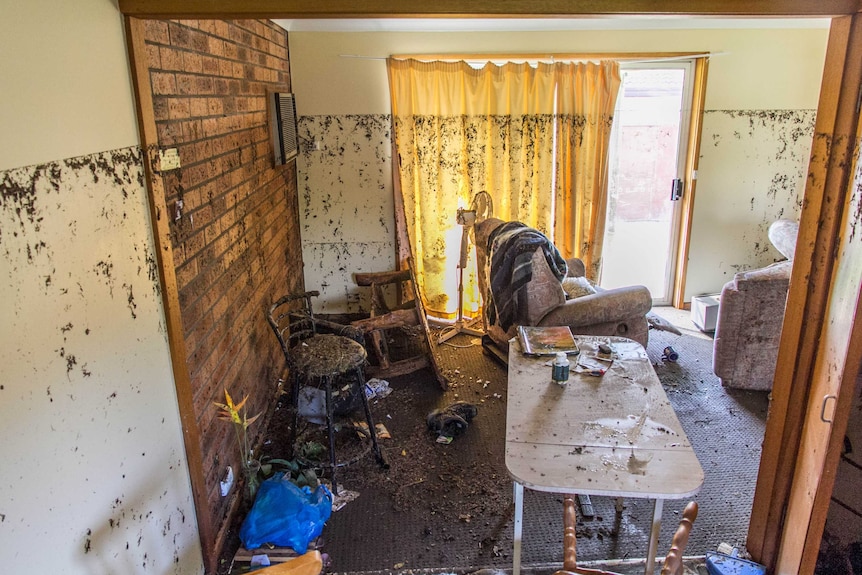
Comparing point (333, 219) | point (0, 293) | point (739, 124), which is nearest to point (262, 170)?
point (333, 219)

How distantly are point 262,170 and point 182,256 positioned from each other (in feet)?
4.65

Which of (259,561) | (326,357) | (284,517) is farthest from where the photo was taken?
(326,357)

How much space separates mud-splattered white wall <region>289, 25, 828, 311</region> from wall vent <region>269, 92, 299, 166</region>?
0.52m

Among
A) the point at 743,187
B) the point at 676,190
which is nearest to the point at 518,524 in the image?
the point at 676,190

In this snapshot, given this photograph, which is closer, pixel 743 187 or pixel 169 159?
pixel 169 159

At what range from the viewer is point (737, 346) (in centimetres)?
355

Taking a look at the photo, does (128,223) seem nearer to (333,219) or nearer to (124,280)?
(124,280)

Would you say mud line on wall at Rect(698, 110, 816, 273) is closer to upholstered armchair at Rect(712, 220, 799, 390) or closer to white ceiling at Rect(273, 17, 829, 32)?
white ceiling at Rect(273, 17, 829, 32)

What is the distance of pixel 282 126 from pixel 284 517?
236cm

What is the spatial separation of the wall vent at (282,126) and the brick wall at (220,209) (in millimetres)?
67

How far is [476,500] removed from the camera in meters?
2.69

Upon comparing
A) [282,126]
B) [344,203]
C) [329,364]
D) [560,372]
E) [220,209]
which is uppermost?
[282,126]

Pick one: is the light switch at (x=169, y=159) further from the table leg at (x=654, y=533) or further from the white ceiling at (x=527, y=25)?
the white ceiling at (x=527, y=25)

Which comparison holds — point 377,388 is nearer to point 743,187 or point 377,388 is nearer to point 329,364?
point 329,364
